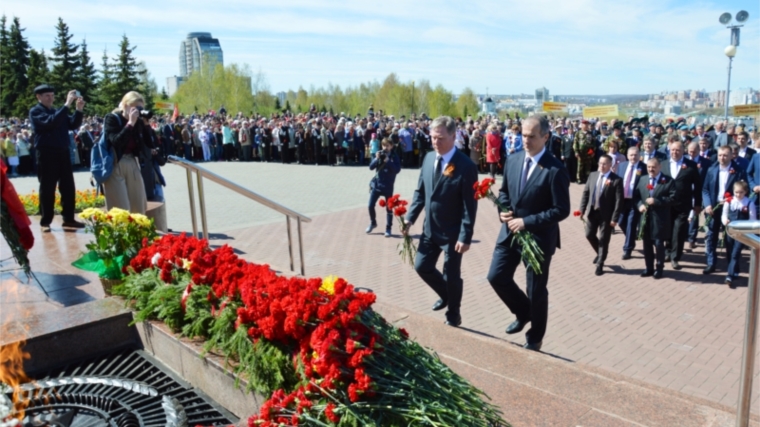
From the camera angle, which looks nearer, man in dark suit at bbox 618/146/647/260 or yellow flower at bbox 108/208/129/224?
yellow flower at bbox 108/208/129/224

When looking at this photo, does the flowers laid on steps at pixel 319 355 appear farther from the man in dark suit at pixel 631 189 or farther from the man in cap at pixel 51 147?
the man in dark suit at pixel 631 189

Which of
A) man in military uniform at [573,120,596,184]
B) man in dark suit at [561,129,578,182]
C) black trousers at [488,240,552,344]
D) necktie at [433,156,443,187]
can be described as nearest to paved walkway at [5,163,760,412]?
black trousers at [488,240,552,344]

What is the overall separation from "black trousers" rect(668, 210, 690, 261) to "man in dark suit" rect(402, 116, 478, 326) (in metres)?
4.96

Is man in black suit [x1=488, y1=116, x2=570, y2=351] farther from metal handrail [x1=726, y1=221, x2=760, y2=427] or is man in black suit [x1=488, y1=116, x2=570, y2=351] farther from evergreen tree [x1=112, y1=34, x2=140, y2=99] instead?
evergreen tree [x1=112, y1=34, x2=140, y2=99]

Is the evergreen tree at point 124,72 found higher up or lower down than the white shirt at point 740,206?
higher up

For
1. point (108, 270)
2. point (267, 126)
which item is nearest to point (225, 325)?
point (108, 270)

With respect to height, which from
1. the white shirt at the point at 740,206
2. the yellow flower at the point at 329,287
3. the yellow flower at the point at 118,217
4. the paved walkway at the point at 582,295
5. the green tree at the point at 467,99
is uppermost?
the green tree at the point at 467,99

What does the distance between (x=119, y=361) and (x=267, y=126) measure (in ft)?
78.7

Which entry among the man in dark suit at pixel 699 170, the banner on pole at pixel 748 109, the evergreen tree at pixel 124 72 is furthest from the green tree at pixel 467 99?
the man in dark suit at pixel 699 170

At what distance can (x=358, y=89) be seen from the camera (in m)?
83.7

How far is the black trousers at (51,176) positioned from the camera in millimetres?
7738

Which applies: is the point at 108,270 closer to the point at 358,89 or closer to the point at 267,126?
the point at 267,126

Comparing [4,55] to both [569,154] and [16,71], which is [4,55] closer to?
[16,71]

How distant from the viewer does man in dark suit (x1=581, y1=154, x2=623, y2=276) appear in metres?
8.77
